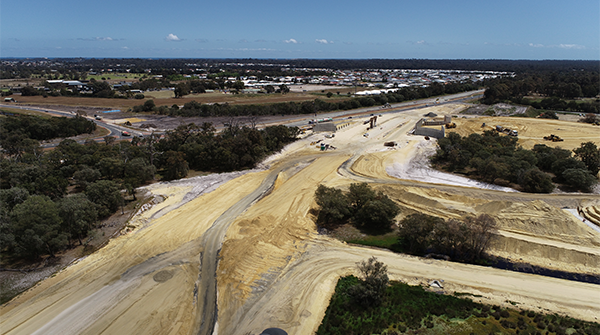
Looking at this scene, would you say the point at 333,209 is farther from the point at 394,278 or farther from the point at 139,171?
the point at 139,171

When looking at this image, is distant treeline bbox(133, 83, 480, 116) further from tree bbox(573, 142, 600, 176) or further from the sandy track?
the sandy track

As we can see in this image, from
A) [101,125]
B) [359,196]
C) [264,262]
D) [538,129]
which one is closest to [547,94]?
[538,129]

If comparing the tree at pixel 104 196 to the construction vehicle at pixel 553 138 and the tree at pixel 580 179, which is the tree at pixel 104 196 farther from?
the construction vehicle at pixel 553 138

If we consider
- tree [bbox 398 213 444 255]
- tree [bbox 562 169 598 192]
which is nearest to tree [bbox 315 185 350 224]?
tree [bbox 398 213 444 255]

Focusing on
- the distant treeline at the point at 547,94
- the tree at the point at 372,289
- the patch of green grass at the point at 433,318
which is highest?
the distant treeline at the point at 547,94

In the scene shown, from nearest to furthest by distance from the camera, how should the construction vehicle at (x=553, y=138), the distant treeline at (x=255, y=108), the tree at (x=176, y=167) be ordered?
the tree at (x=176, y=167), the construction vehicle at (x=553, y=138), the distant treeline at (x=255, y=108)

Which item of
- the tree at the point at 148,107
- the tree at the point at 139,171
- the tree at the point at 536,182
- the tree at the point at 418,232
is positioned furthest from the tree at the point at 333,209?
the tree at the point at 148,107

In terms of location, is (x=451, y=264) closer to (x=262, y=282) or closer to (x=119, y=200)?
(x=262, y=282)

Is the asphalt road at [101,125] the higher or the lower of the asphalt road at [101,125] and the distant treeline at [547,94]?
the lower
